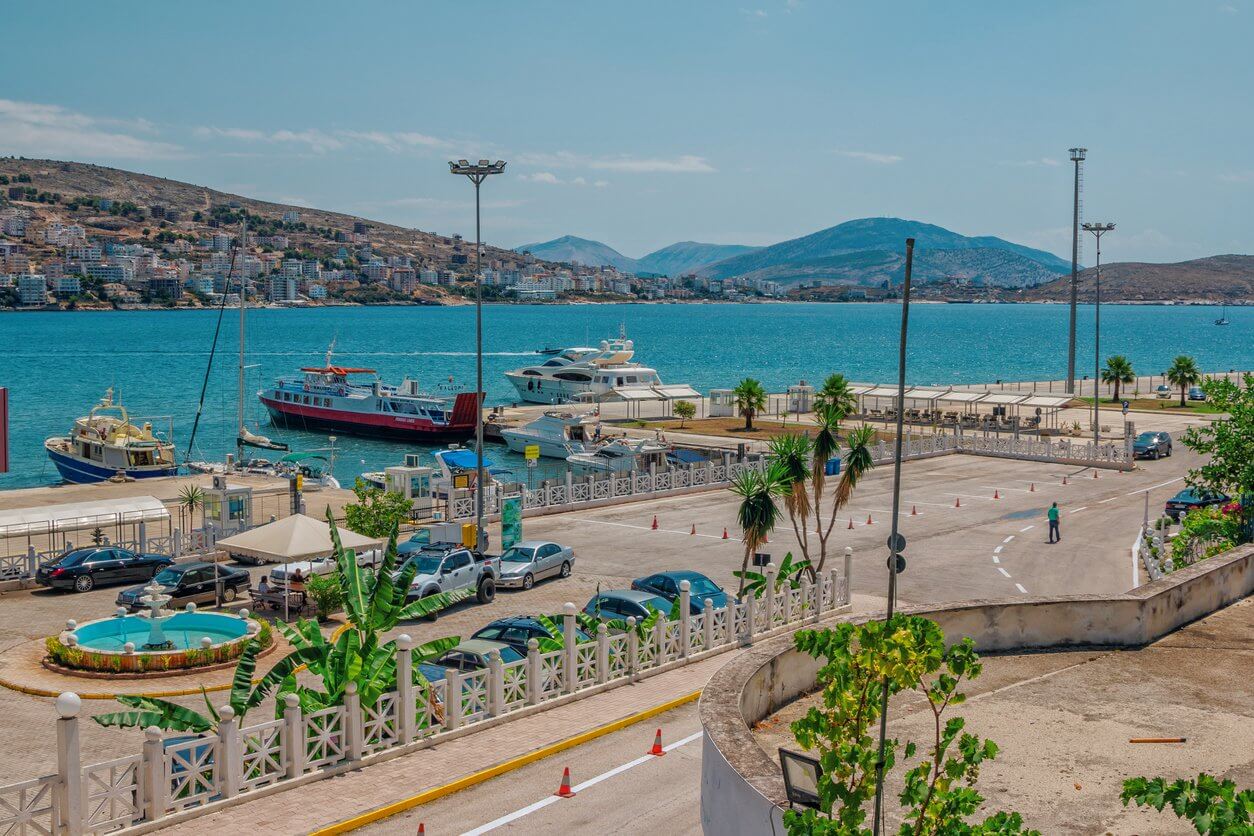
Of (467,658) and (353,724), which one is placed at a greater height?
(353,724)

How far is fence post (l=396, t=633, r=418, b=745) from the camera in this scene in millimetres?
16219

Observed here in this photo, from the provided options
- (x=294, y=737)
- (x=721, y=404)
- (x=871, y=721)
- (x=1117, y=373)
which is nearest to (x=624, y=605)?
(x=294, y=737)

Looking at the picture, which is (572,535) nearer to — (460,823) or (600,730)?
(600,730)

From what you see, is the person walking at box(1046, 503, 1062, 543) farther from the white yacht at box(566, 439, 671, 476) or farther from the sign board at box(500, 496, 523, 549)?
the white yacht at box(566, 439, 671, 476)

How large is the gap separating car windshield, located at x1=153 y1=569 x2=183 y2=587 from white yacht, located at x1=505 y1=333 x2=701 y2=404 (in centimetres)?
5611

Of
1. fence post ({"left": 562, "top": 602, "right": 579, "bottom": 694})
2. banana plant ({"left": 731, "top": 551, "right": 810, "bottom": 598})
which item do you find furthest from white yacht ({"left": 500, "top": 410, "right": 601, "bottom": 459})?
fence post ({"left": 562, "top": 602, "right": 579, "bottom": 694})

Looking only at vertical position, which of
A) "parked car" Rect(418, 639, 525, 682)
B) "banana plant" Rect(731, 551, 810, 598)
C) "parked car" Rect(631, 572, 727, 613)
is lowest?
"parked car" Rect(631, 572, 727, 613)

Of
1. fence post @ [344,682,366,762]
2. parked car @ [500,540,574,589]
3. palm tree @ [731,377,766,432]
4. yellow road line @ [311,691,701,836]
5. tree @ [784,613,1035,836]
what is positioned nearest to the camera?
tree @ [784,613,1035,836]

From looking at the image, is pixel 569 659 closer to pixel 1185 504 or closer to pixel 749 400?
pixel 1185 504

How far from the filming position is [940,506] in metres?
42.2

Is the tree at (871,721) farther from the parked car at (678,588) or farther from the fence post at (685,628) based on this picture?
the parked car at (678,588)

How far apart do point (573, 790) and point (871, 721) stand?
750cm

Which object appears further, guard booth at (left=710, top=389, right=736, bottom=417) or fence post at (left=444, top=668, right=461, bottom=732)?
guard booth at (left=710, top=389, right=736, bottom=417)

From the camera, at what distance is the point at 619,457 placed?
176 feet
